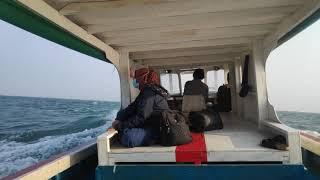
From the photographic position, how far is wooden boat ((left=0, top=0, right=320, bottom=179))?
302cm

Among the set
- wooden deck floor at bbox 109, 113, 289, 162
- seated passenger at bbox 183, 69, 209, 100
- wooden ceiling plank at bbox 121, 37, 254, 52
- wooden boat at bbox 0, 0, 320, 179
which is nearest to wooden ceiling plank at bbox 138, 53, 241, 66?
seated passenger at bbox 183, 69, 209, 100

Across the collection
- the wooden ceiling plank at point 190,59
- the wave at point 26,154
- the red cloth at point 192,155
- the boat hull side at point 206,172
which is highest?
the wooden ceiling plank at point 190,59

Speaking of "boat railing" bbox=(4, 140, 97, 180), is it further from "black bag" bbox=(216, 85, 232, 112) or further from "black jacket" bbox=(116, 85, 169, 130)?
"black bag" bbox=(216, 85, 232, 112)

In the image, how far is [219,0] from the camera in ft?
10.3

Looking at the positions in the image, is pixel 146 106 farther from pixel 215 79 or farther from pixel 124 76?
pixel 215 79

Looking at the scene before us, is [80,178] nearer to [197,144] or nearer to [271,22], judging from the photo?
[197,144]

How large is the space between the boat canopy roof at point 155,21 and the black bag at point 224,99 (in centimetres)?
349

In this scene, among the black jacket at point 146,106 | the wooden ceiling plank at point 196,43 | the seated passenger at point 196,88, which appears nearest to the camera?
the black jacket at point 146,106

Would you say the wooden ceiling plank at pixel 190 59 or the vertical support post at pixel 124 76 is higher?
the wooden ceiling plank at pixel 190 59

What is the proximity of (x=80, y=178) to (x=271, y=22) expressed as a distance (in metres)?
3.07

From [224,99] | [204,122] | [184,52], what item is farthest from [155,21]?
[224,99]

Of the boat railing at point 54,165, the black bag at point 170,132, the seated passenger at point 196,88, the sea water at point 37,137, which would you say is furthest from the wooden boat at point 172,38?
the sea water at point 37,137

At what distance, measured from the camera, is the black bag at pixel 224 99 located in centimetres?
876

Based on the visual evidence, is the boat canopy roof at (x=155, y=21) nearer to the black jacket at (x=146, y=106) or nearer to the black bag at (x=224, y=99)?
the black jacket at (x=146, y=106)
